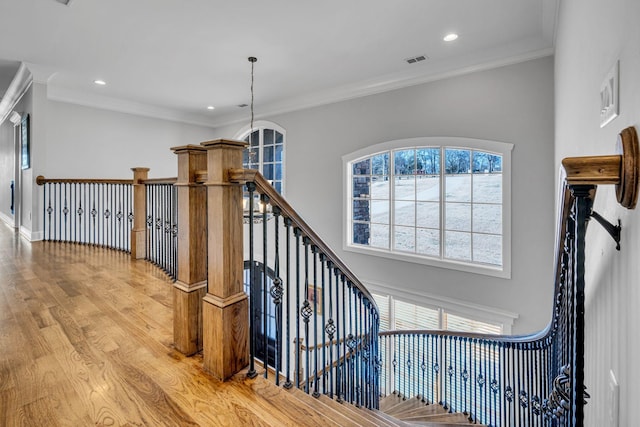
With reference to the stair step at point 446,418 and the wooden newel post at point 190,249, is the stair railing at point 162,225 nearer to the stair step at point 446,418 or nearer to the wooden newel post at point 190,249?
the wooden newel post at point 190,249

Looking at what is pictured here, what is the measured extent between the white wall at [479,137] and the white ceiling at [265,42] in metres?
0.25

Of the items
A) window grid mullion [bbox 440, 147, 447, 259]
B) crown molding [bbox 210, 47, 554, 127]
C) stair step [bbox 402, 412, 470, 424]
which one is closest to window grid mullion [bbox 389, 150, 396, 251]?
window grid mullion [bbox 440, 147, 447, 259]

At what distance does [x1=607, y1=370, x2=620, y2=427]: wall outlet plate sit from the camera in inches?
37.2

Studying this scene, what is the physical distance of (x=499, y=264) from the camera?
13.9 ft

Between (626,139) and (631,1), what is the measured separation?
48 cm

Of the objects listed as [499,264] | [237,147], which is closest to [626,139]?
[237,147]

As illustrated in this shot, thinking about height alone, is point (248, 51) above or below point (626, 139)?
above

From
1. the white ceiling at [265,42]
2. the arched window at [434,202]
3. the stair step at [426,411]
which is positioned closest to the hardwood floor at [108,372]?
the white ceiling at [265,42]

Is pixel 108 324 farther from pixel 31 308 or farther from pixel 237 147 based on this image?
pixel 237 147

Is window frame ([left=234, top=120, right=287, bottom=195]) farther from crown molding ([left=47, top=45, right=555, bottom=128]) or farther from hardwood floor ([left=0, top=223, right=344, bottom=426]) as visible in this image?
hardwood floor ([left=0, top=223, right=344, bottom=426])

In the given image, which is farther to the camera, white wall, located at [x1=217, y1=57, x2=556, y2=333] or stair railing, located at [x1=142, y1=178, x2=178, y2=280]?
white wall, located at [x1=217, y1=57, x2=556, y2=333]

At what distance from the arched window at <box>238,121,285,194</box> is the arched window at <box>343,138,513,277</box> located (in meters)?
1.83

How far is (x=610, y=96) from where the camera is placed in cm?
114

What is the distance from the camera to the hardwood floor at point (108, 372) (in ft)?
4.43
